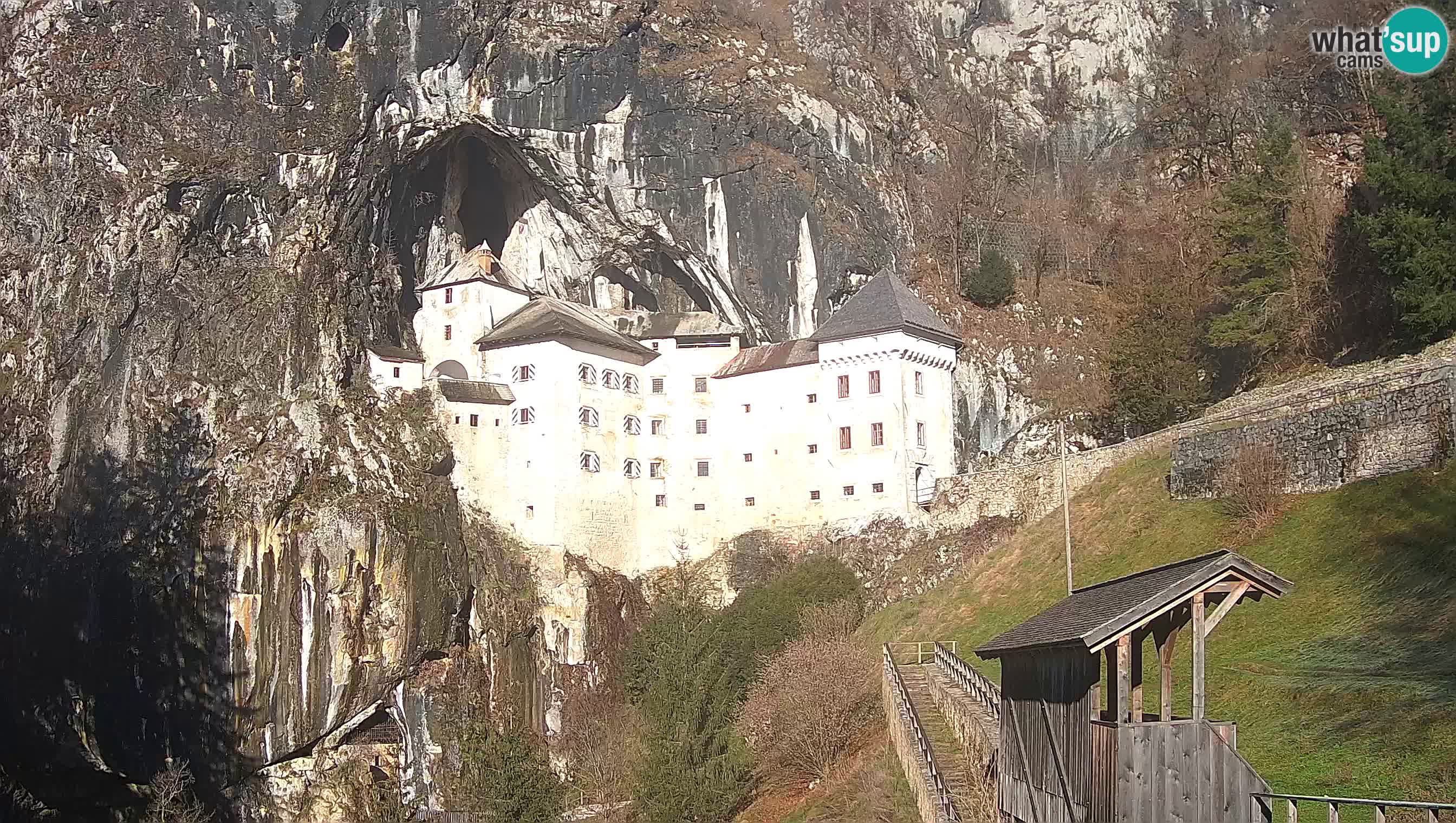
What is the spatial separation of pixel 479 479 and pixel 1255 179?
28038mm

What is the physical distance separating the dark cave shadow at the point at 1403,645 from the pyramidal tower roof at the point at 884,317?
24045mm

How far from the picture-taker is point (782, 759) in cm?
3631

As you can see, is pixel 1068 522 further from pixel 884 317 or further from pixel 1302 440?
pixel 884 317

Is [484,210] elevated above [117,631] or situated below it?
above

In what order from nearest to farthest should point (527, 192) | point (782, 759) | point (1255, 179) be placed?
1. point (782, 759)
2. point (1255, 179)
3. point (527, 192)

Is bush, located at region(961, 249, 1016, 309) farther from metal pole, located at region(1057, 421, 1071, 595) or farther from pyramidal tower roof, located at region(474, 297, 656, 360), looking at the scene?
pyramidal tower roof, located at region(474, 297, 656, 360)

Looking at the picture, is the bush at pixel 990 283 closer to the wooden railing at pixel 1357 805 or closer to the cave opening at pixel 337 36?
the cave opening at pixel 337 36

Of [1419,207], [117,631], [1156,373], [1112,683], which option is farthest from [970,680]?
[117,631]

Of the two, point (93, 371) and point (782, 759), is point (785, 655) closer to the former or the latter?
point (782, 759)

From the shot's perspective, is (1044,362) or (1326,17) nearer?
(1044,362)

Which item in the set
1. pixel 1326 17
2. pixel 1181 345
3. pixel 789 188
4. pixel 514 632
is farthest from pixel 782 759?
pixel 1326 17

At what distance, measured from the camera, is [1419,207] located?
4134 centimetres

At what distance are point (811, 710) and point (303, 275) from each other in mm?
28339

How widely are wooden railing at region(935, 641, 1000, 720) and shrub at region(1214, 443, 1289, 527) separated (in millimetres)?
7456
